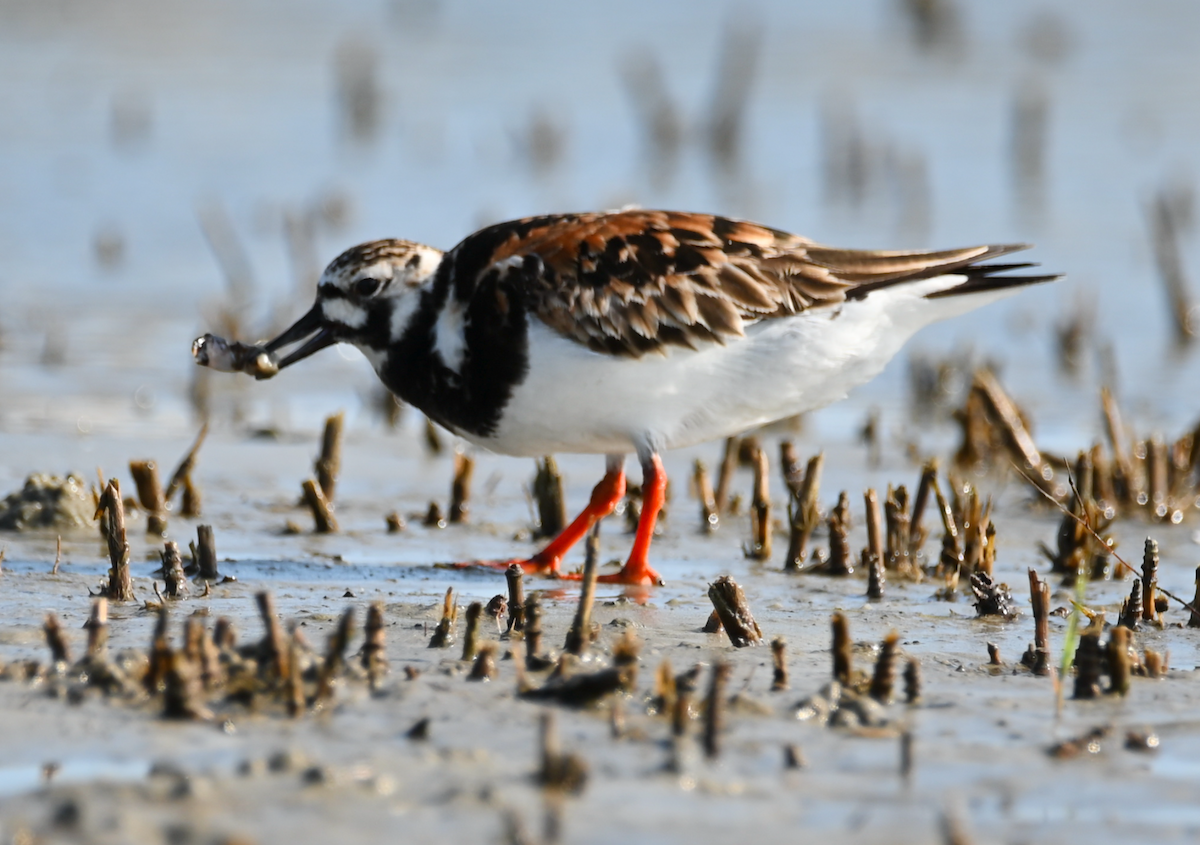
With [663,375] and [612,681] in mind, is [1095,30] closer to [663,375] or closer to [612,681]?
[663,375]

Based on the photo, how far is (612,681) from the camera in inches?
144

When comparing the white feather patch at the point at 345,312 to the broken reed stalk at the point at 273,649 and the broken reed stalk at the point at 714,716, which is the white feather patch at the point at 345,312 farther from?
the broken reed stalk at the point at 714,716

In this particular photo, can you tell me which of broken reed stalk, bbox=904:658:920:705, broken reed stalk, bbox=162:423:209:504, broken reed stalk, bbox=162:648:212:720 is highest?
broken reed stalk, bbox=162:423:209:504

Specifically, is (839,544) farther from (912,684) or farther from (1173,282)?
(1173,282)

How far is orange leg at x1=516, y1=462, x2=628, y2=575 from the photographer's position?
557 cm

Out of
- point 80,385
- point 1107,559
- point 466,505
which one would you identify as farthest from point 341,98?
point 1107,559

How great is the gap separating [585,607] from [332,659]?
69cm

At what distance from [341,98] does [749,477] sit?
33.9ft

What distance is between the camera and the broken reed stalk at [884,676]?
3.74m

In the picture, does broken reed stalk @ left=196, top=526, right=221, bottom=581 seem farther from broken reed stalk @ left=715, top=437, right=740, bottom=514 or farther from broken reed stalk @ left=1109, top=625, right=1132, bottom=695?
broken reed stalk @ left=1109, top=625, right=1132, bottom=695

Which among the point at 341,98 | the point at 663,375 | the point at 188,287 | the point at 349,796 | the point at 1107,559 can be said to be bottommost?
the point at 349,796

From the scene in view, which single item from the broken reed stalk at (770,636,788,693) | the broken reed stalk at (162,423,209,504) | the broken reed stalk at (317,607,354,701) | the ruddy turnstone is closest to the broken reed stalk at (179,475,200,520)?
the broken reed stalk at (162,423,209,504)

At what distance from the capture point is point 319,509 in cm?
598

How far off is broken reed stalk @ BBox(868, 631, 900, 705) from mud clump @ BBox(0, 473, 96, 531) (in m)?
3.15
